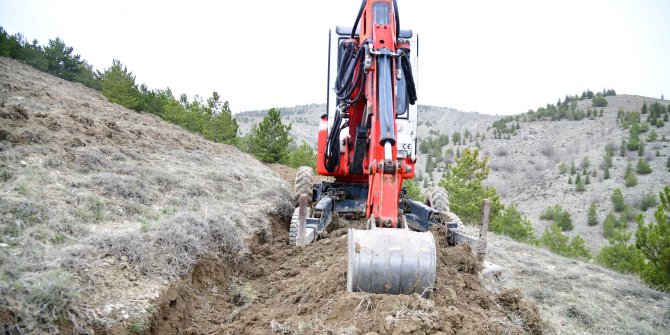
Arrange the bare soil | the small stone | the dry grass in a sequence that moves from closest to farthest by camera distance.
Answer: the bare soil
the small stone
the dry grass

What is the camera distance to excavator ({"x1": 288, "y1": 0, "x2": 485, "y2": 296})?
3.84m

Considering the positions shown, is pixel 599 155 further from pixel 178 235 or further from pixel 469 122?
pixel 469 122

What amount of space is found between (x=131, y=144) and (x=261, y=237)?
597 centimetres

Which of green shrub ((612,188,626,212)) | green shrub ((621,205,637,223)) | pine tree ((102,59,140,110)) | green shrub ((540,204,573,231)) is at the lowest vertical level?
green shrub ((540,204,573,231))

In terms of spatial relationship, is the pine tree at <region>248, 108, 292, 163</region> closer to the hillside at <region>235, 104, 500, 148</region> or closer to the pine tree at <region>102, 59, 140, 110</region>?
the pine tree at <region>102, 59, 140, 110</region>

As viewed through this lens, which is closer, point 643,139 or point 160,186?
point 160,186

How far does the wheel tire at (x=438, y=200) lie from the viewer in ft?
29.3

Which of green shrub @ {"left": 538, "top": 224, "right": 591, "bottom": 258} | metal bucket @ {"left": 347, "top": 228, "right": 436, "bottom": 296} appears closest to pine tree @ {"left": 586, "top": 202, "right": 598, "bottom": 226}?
green shrub @ {"left": 538, "top": 224, "right": 591, "bottom": 258}

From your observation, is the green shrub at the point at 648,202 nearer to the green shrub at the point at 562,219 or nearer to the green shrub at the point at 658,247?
the green shrub at the point at 562,219

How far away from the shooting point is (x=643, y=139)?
3678 centimetres

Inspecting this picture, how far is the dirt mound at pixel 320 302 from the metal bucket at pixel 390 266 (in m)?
0.19

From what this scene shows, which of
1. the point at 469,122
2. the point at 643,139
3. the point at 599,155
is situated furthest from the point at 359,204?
the point at 469,122

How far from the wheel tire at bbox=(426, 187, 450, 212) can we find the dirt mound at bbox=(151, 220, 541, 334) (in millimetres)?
2147

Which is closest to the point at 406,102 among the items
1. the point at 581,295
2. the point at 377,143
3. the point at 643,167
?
the point at 377,143
